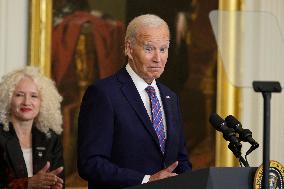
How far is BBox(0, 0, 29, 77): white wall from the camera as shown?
647 cm

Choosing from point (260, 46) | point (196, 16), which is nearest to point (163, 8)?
point (196, 16)

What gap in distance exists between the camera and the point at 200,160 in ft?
22.7

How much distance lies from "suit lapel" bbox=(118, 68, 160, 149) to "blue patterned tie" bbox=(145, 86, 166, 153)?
0.06 metres

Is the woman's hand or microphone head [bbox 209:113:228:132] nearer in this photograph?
microphone head [bbox 209:113:228:132]

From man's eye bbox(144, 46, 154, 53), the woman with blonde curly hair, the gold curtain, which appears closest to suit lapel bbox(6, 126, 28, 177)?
the woman with blonde curly hair

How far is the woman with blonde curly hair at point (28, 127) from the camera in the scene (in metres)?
5.18

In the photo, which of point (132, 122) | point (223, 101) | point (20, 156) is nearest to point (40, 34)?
point (20, 156)

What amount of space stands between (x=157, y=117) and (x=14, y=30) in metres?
2.74

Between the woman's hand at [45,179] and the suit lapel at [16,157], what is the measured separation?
26 centimetres

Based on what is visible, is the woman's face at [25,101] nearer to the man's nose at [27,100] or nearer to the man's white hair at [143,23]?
the man's nose at [27,100]

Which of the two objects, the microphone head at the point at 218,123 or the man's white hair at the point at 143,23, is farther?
the man's white hair at the point at 143,23

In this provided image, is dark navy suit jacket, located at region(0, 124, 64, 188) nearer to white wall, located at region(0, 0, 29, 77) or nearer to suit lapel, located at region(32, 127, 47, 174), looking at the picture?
suit lapel, located at region(32, 127, 47, 174)

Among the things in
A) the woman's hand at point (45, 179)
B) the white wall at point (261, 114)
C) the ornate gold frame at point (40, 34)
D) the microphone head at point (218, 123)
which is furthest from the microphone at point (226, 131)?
the white wall at point (261, 114)

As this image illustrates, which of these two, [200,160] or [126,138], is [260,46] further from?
[126,138]
